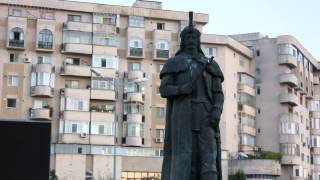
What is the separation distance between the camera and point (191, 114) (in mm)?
14047

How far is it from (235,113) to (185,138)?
2642 inches

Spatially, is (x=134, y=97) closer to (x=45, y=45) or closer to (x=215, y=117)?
(x=45, y=45)

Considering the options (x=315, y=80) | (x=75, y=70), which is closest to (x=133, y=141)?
(x=75, y=70)

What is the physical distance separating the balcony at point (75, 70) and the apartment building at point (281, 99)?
25.2 meters

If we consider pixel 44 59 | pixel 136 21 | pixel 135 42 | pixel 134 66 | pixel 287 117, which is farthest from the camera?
pixel 287 117

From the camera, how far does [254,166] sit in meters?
76.1

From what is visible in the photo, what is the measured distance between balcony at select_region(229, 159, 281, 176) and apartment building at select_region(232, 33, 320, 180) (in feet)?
21.8

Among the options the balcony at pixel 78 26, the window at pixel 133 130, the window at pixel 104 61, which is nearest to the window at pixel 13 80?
the balcony at pixel 78 26

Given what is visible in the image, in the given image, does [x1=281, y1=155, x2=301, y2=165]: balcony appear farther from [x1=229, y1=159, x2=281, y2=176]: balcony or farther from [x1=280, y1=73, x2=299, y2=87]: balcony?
[x1=280, y1=73, x2=299, y2=87]: balcony

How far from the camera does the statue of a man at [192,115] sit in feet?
45.8

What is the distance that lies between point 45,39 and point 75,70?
4371 mm

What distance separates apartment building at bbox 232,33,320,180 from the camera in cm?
8394

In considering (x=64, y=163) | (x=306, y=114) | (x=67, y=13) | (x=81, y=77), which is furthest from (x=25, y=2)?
(x=306, y=114)

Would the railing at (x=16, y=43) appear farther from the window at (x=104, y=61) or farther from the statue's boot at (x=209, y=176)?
the statue's boot at (x=209, y=176)
